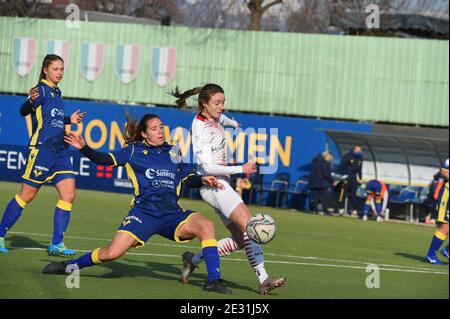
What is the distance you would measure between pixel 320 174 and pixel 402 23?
38.1 feet

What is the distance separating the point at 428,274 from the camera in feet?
46.6

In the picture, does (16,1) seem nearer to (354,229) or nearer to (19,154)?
(19,154)

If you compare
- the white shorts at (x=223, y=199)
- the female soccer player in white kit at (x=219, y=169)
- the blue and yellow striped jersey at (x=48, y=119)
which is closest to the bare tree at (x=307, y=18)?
the blue and yellow striped jersey at (x=48, y=119)

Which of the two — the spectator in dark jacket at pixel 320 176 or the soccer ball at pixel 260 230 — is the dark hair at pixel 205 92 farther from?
the spectator in dark jacket at pixel 320 176

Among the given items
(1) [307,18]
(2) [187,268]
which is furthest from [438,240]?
(1) [307,18]

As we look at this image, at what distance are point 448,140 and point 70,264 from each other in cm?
2238

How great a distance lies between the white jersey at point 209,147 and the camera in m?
10.4

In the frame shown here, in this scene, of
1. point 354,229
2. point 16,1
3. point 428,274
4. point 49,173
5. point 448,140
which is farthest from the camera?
point 16,1

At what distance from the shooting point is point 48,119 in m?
12.5

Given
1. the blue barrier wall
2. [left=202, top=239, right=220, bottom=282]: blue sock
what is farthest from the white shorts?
the blue barrier wall

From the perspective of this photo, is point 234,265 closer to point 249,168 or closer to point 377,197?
point 249,168

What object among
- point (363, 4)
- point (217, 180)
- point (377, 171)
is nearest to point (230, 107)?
point (377, 171)

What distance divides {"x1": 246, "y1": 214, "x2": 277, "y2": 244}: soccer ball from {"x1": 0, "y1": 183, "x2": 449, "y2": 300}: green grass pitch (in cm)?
59

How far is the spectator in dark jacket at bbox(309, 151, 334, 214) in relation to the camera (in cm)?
2959
